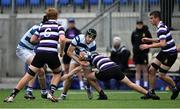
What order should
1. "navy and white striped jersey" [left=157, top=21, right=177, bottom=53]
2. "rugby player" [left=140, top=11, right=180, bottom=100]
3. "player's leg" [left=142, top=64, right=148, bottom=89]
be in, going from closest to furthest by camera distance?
"navy and white striped jersey" [left=157, top=21, right=177, bottom=53] < "rugby player" [left=140, top=11, right=180, bottom=100] < "player's leg" [left=142, top=64, right=148, bottom=89]

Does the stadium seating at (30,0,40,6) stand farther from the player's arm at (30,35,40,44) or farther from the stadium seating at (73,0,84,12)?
the player's arm at (30,35,40,44)

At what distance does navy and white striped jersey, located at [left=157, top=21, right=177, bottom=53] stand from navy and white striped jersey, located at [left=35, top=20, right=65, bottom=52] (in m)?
2.47

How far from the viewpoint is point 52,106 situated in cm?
1212

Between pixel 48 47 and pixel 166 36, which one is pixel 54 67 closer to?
pixel 48 47

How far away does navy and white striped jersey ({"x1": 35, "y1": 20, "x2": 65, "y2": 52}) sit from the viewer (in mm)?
13586

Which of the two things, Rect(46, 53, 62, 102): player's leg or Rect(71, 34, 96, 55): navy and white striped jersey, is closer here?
Rect(46, 53, 62, 102): player's leg

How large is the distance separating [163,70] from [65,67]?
6.01 metres

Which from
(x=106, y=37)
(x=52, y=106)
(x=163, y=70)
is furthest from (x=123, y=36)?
(x=52, y=106)

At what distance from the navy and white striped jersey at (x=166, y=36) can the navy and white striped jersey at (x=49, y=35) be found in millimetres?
2466

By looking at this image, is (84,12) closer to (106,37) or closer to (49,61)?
(106,37)

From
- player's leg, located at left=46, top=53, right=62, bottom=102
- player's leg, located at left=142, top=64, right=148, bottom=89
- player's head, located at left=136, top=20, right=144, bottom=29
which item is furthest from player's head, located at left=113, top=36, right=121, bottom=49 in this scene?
player's leg, located at left=46, top=53, right=62, bottom=102

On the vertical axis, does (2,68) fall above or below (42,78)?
below

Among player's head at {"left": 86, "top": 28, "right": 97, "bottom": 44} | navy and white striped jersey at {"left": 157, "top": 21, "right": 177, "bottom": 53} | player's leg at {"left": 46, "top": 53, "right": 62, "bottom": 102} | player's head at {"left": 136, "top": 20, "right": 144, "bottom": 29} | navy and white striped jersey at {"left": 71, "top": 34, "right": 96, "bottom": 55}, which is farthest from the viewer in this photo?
player's head at {"left": 136, "top": 20, "right": 144, "bottom": 29}

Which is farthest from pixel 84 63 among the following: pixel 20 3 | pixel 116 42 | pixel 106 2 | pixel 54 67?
pixel 20 3
